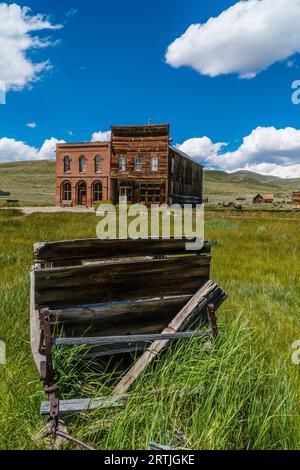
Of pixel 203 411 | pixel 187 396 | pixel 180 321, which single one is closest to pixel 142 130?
pixel 180 321

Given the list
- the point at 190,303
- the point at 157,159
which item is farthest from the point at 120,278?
the point at 157,159

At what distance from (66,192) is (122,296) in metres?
40.0

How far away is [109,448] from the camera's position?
2080 millimetres

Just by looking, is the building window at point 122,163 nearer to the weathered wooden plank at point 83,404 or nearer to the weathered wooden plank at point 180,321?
the weathered wooden plank at point 180,321

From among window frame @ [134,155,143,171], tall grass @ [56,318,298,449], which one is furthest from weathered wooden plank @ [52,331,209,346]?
window frame @ [134,155,143,171]

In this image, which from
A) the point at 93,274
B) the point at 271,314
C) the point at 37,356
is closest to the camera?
the point at 37,356

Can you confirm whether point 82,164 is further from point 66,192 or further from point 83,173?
point 66,192

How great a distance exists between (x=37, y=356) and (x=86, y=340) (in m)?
0.41

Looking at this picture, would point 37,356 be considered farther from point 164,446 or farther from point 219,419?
point 219,419

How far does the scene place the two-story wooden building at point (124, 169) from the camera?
36.7m

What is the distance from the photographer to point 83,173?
39.6 meters

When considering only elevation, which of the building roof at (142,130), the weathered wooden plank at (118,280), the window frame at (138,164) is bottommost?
the weathered wooden plank at (118,280)

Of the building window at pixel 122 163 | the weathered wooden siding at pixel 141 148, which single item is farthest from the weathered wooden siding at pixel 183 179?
the building window at pixel 122 163

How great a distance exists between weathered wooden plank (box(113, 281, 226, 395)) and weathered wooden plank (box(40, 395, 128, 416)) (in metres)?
0.27
